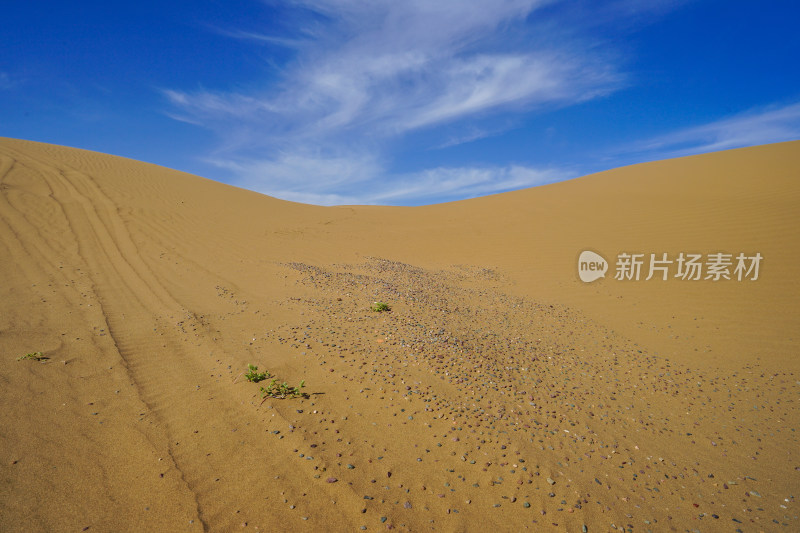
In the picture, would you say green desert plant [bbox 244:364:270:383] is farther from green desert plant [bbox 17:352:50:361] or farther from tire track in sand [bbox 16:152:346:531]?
green desert plant [bbox 17:352:50:361]

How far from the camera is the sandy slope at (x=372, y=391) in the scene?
9.32ft

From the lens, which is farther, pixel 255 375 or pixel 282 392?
pixel 255 375

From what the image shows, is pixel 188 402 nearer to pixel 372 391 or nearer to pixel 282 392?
pixel 282 392

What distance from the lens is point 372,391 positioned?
433cm

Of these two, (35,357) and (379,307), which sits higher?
(379,307)

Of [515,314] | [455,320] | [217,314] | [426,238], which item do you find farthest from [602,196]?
[217,314]

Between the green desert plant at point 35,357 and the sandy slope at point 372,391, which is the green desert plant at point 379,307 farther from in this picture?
the green desert plant at point 35,357

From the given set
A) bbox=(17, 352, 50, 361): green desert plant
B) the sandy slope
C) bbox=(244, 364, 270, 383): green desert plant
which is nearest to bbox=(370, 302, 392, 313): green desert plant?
the sandy slope

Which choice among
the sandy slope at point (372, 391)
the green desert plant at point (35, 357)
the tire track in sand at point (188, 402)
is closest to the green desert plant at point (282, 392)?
the sandy slope at point (372, 391)

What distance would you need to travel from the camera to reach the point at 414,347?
541 centimetres

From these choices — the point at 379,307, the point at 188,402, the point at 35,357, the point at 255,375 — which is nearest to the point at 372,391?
the point at 255,375

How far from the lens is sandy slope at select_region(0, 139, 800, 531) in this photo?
2.84m

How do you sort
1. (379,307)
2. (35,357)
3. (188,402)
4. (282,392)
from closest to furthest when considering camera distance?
(188,402)
(282,392)
(35,357)
(379,307)

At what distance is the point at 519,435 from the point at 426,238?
44.8 feet
